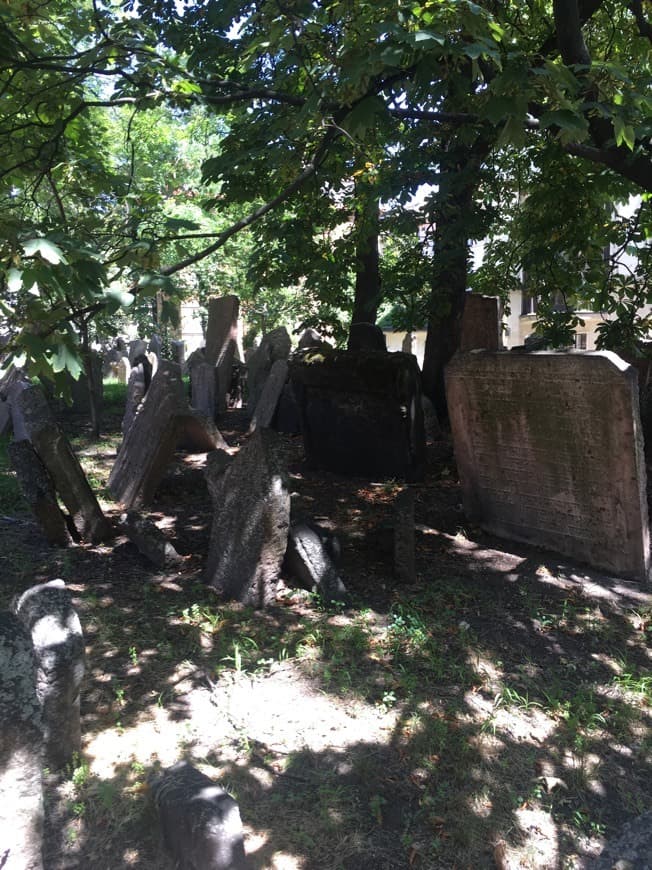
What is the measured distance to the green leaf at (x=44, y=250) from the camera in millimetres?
2984

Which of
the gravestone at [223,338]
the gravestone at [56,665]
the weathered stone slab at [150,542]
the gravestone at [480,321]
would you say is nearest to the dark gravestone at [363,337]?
the gravestone at [480,321]

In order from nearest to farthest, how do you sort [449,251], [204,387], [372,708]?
[372,708], [449,251], [204,387]

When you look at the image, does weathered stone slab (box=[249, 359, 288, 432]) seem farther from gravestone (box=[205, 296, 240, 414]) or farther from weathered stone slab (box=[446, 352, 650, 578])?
weathered stone slab (box=[446, 352, 650, 578])

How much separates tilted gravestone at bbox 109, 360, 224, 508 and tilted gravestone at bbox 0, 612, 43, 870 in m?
4.55

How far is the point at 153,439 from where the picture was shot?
6.61 m

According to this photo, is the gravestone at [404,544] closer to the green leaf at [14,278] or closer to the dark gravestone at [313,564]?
the dark gravestone at [313,564]

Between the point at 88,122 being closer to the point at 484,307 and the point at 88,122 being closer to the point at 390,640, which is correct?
the point at 484,307

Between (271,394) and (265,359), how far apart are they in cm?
149

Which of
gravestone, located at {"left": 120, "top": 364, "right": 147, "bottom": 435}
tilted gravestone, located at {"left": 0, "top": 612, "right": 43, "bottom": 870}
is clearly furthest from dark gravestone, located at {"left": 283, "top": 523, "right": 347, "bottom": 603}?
gravestone, located at {"left": 120, "top": 364, "right": 147, "bottom": 435}

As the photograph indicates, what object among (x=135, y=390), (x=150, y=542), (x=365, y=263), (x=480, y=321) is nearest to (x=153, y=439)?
(x=150, y=542)

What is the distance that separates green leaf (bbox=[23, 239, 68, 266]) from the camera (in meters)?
2.98

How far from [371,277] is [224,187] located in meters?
3.10

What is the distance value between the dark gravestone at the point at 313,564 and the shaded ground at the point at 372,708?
134mm

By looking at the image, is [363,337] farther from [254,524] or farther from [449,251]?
[254,524]
